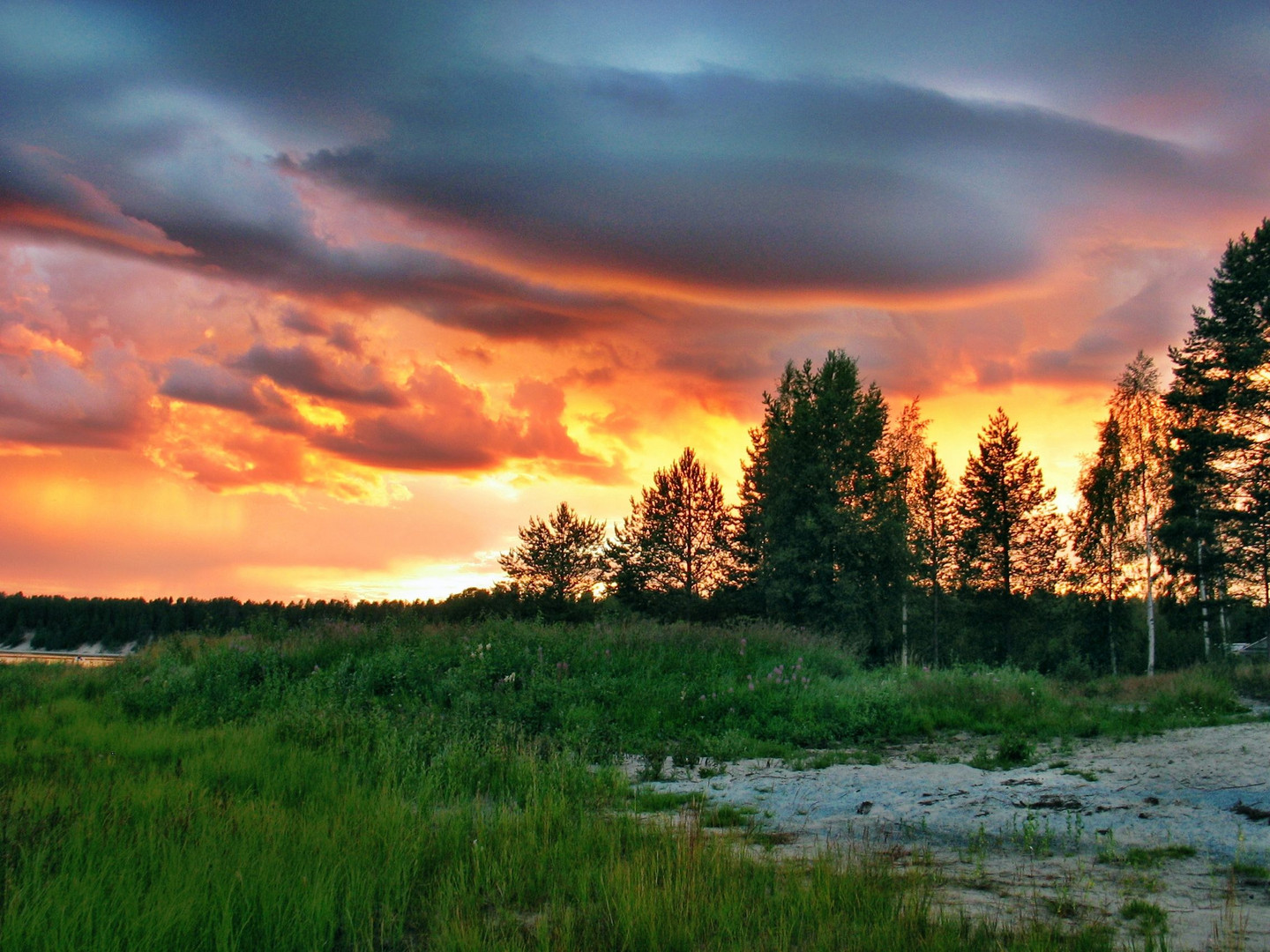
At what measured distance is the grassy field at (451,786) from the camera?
4.24 meters

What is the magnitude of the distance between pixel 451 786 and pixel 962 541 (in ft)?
130

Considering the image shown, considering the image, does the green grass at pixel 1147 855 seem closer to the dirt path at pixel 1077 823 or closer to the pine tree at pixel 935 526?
the dirt path at pixel 1077 823

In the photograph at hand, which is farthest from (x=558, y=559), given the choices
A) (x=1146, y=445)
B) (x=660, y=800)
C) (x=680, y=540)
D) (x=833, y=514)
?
(x=660, y=800)

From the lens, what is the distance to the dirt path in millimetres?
4730

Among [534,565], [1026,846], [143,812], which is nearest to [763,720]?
[1026,846]

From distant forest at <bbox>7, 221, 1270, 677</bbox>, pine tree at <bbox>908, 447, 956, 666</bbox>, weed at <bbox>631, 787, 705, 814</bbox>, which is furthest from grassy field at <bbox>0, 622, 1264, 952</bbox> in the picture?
pine tree at <bbox>908, 447, 956, 666</bbox>

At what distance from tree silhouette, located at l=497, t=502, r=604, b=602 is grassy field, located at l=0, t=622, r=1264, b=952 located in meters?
34.2

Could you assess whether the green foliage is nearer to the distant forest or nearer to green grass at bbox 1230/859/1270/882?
green grass at bbox 1230/859/1270/882

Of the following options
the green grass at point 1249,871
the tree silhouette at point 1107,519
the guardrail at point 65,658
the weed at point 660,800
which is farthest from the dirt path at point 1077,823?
the tree silhouette at point 1107,519

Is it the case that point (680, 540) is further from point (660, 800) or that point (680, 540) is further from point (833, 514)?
point (660, 800)

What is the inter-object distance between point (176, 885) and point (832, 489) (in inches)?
1318

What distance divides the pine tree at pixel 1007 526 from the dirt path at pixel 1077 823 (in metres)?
32.1

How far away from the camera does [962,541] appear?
41875 millimetres

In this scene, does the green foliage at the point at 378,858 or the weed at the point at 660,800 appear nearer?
the green foliage at the point at 378,858
